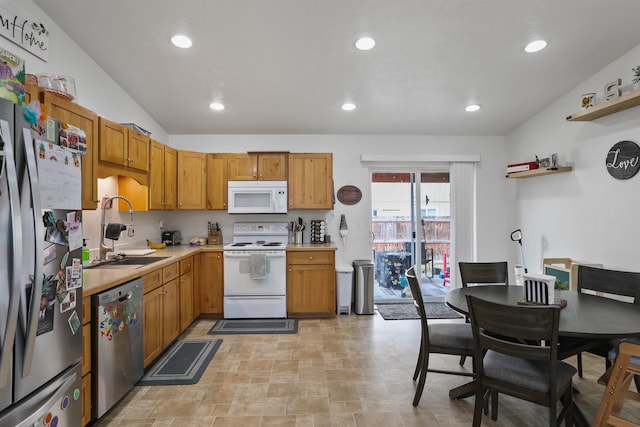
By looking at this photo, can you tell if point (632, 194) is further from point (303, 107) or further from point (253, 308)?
point (253, 308)

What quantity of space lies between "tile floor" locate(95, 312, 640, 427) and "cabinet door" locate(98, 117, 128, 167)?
1916 mm

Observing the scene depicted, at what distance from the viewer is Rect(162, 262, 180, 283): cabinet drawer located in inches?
116

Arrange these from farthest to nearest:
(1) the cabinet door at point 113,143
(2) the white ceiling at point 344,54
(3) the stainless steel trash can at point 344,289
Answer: (3) the stainless steel trash can at point 344,289, (1) the cabinet door at point 113,143, (2) the white ceiling at point 344,54

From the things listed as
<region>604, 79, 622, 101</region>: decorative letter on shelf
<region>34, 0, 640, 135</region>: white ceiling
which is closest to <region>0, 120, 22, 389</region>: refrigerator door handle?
<region>34, 0, 640, 135</region>: white ceiling

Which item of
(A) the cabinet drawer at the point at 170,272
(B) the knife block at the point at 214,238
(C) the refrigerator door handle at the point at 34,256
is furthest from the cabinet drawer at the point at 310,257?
(C) the refrigerator door handle at the point at 34,256

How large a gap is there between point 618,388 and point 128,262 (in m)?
3.61

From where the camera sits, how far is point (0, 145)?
1146 millimetres

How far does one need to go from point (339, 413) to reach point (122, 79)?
3.71 metres

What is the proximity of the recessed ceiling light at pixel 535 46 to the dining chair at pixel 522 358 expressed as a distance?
8.08 ft

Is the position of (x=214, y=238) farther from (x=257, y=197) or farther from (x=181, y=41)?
(x=181, y=41)

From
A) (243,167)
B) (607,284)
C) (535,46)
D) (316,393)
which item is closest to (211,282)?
(243,167)

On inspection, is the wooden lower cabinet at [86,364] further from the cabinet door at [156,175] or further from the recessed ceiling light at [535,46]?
the recessed ceiling light at [535,46]

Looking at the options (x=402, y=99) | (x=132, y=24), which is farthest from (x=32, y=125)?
(x=402, y=99)

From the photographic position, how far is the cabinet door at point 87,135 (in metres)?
2.10
